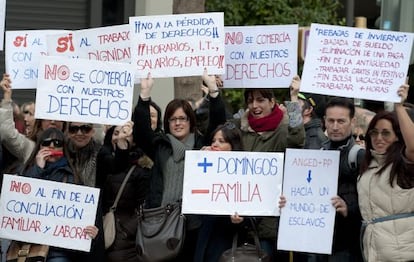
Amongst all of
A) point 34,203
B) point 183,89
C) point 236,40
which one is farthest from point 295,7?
point 34,203

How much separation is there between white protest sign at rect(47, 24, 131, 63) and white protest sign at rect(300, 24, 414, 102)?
155cm

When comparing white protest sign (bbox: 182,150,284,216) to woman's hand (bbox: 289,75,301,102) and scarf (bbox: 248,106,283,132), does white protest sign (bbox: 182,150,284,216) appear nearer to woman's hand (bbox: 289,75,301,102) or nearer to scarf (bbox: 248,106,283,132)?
scarf (bbox: 248,106,283,132)

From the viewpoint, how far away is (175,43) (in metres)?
9.43

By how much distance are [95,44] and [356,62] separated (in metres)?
2.06

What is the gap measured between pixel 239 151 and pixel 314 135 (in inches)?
29.4

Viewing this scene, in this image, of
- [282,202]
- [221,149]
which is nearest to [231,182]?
[221,149]

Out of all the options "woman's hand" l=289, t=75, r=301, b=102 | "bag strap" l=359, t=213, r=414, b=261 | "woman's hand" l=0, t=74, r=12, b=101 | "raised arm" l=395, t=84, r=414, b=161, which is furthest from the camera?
"woman's hand" l=0, t=74, r=12, b=101

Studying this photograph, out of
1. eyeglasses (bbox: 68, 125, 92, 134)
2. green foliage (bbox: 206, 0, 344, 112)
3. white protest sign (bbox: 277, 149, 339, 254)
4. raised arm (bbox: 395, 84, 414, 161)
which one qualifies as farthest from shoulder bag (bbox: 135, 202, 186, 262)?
green foliage (bbox: 206, 0, 344, 112)

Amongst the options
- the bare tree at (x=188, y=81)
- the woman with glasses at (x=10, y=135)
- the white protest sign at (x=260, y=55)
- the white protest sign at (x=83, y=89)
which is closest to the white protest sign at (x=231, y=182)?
the white protest sign at (x=83, y=89)

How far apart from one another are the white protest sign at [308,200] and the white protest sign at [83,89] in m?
1.27

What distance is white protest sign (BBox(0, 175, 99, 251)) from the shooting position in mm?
8906

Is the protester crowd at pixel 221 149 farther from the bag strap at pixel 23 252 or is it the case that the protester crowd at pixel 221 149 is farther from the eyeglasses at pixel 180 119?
the bag strap at pixel 23 252

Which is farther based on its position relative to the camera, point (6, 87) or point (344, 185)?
point (6, 87)

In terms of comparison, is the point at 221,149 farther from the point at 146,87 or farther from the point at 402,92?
the point at 402,92
